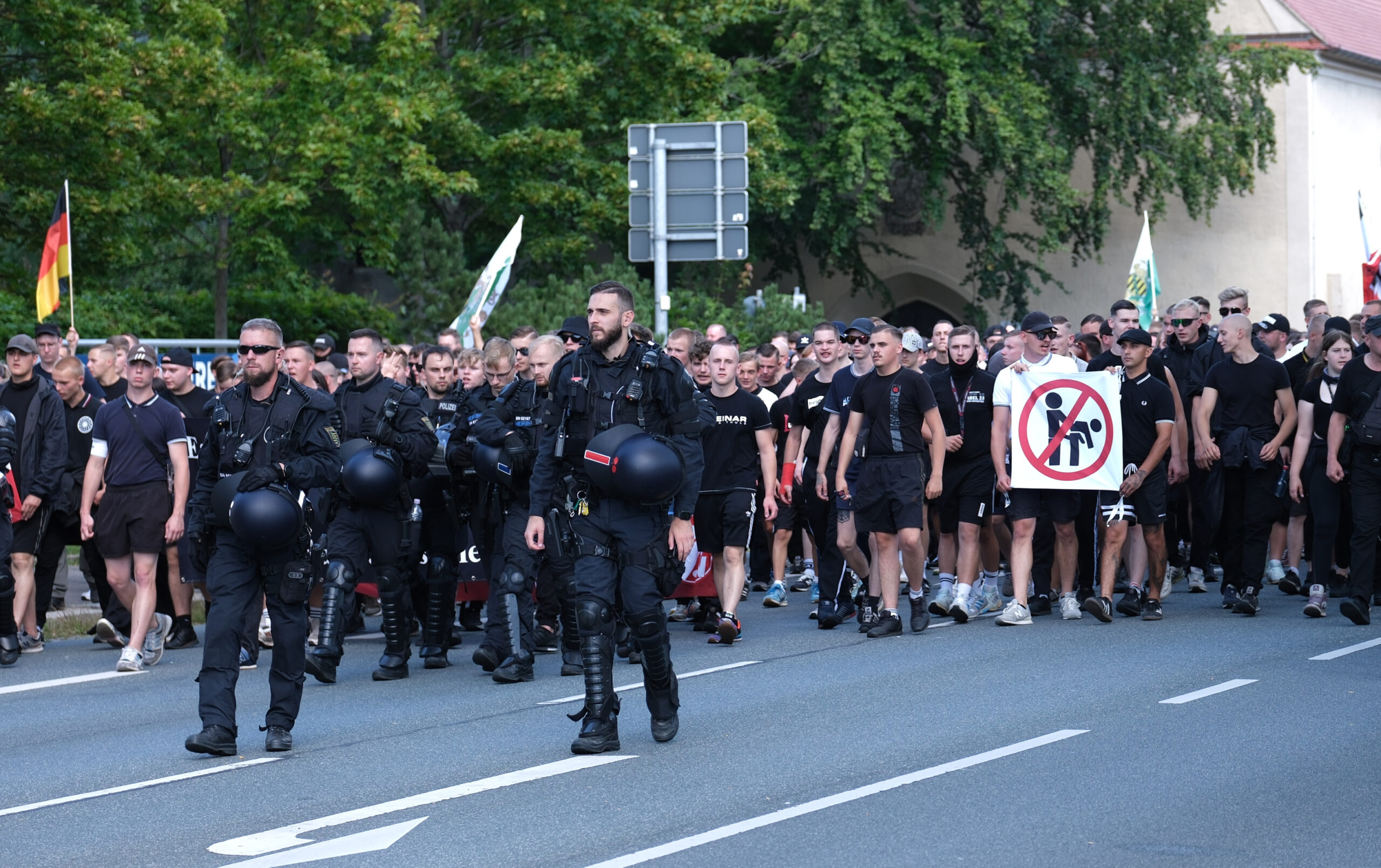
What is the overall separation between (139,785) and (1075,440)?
701 cm

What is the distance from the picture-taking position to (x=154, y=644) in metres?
11.7

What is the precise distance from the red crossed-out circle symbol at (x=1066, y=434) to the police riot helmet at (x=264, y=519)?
589 cm

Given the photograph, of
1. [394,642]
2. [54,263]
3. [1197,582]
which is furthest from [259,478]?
[54,263]

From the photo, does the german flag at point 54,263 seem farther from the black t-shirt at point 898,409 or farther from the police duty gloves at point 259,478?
the police duty gloves at point 259,478

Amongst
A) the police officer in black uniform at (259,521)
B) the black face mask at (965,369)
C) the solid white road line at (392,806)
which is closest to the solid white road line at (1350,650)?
the black face mask at (965,369)

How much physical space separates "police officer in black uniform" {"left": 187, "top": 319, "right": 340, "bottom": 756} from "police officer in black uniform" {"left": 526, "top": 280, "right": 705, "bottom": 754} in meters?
1.14

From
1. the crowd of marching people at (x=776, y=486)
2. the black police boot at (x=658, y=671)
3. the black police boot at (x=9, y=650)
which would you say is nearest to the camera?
the black police boot at (x=658, y=671)

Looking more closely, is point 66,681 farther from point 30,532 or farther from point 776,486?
point 776,486

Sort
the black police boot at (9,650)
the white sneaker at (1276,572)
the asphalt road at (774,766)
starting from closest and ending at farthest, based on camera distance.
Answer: the asphalt road at (774,766) < the black police boot at (9,650) < the white sneaker at (1276,572)

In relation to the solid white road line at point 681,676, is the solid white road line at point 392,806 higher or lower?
lower

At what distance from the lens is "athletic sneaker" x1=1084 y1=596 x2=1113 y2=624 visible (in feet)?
40.8

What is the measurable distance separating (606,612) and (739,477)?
4.55 m

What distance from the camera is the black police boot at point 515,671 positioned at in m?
10.4

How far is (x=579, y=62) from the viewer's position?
29.2 m
